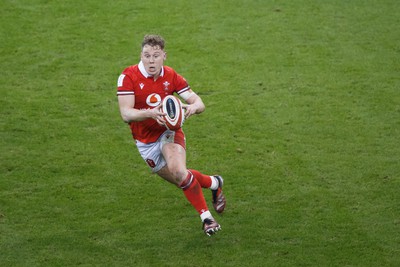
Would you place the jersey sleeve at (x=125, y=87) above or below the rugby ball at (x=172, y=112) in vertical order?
above

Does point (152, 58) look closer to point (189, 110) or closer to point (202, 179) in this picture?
point (189, 110)

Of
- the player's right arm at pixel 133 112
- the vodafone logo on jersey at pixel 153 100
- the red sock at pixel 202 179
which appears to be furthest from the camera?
the red sock at pixel 202 179

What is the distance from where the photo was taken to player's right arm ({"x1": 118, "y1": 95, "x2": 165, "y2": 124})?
332 inches

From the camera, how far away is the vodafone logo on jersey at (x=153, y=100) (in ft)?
29.5

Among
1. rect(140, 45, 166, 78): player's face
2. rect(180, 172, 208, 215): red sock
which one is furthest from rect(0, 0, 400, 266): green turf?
rect(140, 45, 166, 78): player's face

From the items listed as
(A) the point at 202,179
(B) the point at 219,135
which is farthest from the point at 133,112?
(B) the point at 219,135

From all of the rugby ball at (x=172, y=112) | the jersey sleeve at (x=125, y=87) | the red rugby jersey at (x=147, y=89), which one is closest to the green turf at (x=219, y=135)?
the red rugby jersey at (x=147, y=89)

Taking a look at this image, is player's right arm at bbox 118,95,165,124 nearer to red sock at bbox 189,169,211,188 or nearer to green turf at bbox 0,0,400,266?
red sock at bbox 189,169,211,188

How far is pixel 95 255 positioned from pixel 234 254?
56.9 inches

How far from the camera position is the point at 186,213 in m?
9.46

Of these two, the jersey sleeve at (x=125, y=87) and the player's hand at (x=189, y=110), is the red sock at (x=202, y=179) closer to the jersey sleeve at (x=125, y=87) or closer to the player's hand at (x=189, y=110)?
the player's hand at (x=189, y=110)

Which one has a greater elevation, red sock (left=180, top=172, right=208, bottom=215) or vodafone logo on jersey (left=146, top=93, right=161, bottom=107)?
vodafone logo on jersey (left=146, top=93, right=161, bottom=107)

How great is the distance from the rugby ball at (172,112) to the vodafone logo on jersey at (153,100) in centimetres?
41

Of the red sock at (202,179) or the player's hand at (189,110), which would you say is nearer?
the player's hand at (189,110)
